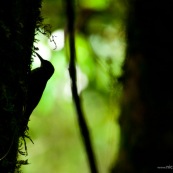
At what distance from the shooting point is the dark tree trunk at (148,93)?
257cm

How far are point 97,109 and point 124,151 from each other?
308 centimetres

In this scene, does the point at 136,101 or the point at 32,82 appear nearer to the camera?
the point at 32,82

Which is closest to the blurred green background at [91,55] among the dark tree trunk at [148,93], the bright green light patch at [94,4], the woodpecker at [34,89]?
the bright green light patch at [94,4]

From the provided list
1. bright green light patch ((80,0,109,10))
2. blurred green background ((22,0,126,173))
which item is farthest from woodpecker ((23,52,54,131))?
bright green light patch ((80,0,109,10))

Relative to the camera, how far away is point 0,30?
3.49 ft

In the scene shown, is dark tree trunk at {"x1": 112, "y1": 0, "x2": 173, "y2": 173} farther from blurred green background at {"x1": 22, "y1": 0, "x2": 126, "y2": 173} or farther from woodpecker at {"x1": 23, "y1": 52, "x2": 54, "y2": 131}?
woodpecker at {"x1": 23, "y1": 52, "x2": 54, "y2": 131}

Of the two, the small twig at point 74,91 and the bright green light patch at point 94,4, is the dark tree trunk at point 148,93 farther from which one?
the small twig at point 74,91

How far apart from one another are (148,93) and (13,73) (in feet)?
5.50

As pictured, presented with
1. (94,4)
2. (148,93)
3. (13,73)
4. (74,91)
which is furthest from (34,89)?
(94,4)

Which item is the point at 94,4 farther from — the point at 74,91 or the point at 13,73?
the point at 13,73

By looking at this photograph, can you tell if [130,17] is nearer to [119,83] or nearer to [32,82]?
[119,83]

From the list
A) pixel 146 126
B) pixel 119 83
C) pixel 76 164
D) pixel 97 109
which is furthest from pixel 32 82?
pixel 76 164

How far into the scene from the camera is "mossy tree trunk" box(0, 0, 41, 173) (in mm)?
1061

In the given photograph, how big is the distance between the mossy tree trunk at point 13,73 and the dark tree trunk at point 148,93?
155 cm
